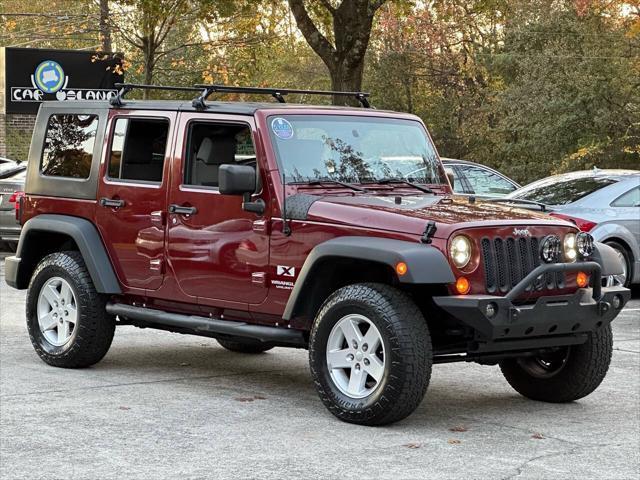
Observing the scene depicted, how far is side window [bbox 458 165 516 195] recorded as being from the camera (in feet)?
63.5

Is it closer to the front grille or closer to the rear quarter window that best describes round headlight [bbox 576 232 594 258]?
the front grille

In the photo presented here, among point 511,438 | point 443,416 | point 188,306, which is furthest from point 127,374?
point 511,438

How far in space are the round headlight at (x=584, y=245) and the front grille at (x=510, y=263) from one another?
1.17ft

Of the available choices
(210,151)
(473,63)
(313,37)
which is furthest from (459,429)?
(473,63)

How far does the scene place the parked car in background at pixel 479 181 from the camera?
19.1m

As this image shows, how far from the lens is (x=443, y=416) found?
7.81 m

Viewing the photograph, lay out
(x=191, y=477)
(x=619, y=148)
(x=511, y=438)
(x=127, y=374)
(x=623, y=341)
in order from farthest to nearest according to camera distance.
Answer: (x=619, y=148), (x=623, y=341), (x=127, y=374), (x=511, y=438), (x=191, y=477)

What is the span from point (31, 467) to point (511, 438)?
265cm

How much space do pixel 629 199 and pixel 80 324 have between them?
8.31 meters

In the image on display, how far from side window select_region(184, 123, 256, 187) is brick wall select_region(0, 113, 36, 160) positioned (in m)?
31.2

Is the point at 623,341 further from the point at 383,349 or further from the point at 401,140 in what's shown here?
the point at 383,349

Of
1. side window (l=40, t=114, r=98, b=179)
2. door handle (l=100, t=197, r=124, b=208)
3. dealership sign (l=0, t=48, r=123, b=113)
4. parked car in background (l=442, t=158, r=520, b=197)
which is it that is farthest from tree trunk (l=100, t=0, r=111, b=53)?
door handle (l=100, t=197, r=124, b=208)

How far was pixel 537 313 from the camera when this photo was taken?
7352 mm

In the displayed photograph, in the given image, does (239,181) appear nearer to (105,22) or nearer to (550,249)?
(550,249)
